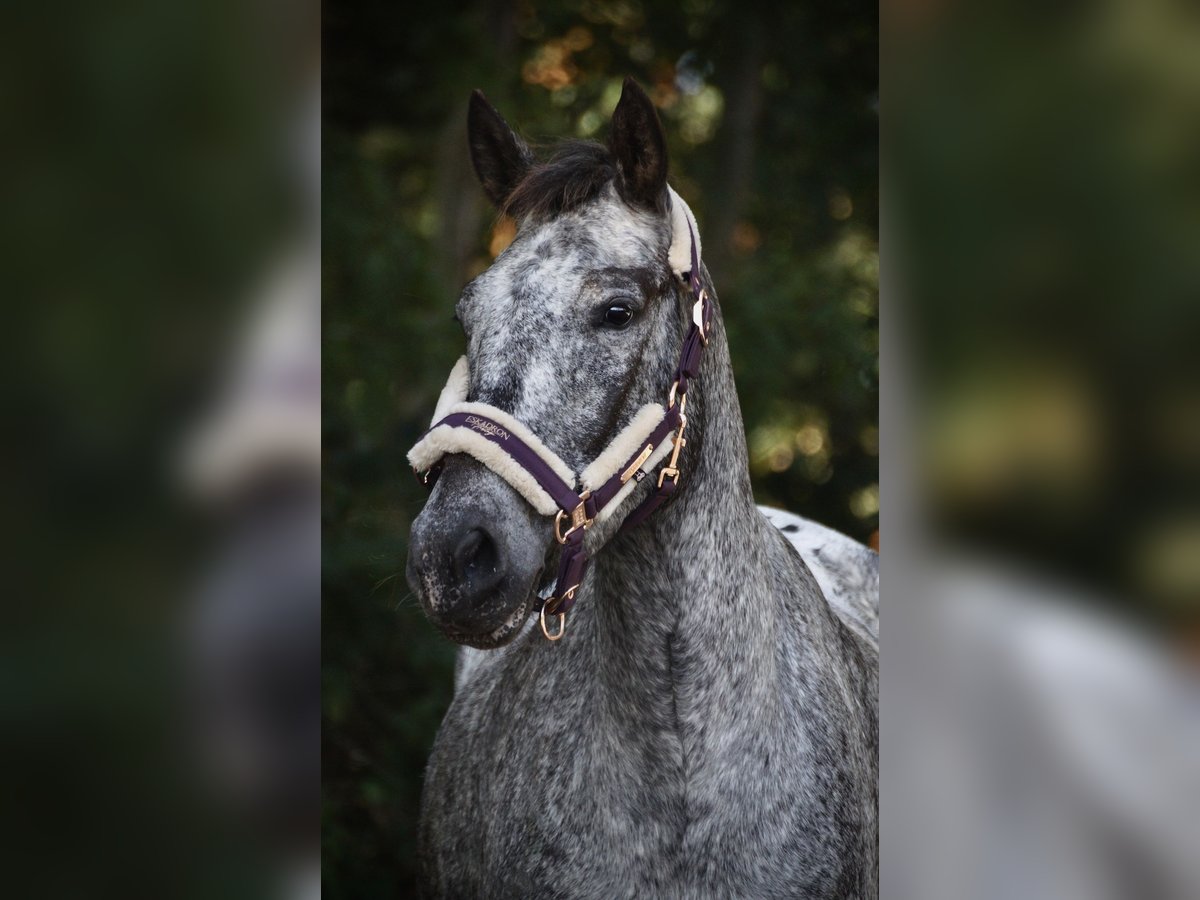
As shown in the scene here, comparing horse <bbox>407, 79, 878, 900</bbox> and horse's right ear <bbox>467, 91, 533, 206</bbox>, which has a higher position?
horse's right ear <bbox>467, 91, 533, 206</bbox>

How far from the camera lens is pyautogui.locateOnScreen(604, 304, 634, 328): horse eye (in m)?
1.67

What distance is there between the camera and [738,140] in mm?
2785

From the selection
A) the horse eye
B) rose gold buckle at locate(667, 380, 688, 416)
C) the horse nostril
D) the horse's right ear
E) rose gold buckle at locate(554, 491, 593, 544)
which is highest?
the horse's right ear

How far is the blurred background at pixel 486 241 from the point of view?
8.25 feet

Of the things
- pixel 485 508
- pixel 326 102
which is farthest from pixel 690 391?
pixel 326 102

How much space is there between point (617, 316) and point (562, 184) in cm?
25

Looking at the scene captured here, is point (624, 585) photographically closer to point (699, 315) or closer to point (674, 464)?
point (674, 464)
